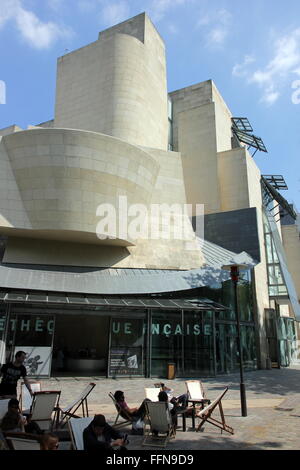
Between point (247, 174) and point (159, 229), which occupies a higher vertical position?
point (247, 174)

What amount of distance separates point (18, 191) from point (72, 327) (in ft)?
38.0

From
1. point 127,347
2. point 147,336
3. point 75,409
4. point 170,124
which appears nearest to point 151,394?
point 75,409

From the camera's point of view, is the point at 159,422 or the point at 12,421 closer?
the point at 12,421

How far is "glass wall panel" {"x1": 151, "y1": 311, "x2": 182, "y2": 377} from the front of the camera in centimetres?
1778

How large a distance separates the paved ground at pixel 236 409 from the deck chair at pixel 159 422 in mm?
184

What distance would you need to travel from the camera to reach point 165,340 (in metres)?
18.2

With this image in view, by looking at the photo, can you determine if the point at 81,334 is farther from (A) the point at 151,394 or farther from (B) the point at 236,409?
(A) the point at 151,394

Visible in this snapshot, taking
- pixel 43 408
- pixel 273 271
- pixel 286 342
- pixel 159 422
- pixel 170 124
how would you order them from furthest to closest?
pixel 170 124, pixel 286 342, pixel 273 271, pixel 43 408, pixel 159 422

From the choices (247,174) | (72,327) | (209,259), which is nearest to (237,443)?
(209,259)

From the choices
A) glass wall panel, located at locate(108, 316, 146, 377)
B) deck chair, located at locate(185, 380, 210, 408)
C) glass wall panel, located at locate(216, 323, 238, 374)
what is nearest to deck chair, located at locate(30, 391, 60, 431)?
deck chair, located at locate(185, 380, 210, 408)

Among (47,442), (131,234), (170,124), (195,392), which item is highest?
(170,124)

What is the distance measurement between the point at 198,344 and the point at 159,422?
11678 millimetres
